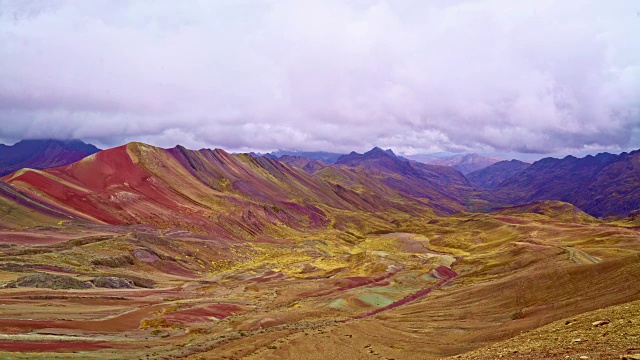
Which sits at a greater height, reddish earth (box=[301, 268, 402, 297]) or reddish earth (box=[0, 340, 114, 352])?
reddish earth (box=[0, 340, 114, 352])

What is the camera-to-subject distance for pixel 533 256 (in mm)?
97688

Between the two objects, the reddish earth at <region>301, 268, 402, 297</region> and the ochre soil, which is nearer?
the ochre soil

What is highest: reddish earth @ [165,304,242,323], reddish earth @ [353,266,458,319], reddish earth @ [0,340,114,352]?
reddish earth @ [0,340,114,352]

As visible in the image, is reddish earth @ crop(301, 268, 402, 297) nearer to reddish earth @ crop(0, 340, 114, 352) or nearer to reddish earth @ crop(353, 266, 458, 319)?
reddish earth @ crop(353, 266, 458, 319)

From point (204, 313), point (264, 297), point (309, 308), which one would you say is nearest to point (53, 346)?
point (204, 313)

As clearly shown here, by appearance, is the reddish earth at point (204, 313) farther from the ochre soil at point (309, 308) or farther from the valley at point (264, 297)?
the valley at point (264, 297)

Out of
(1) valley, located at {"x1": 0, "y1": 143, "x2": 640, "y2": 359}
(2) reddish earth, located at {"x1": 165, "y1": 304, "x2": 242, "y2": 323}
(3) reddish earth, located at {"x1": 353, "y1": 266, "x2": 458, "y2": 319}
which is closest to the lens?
(1) valley, located at {"x1": 0, "y1": 143, "x2": 640, "y2": 359}

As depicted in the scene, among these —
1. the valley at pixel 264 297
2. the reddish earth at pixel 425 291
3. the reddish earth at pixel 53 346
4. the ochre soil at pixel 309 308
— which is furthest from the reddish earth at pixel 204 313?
the reddish earth at pixel 425 291

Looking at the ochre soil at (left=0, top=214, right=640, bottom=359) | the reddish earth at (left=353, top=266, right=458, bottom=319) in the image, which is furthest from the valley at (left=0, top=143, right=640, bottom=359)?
the reddish earth at (left=353, top=266, right=458, bottom=319)

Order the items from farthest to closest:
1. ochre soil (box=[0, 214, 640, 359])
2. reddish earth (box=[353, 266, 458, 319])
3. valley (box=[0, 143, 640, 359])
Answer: reddish earth (box=[353, 266, 458, 319]), valley (box=[0, 143, 640, 359]), ochre soil (box=[0, 214, 640, 359])

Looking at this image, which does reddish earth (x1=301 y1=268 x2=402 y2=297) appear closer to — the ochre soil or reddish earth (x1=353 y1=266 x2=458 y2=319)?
the ochre soil

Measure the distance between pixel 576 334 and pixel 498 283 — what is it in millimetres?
41293

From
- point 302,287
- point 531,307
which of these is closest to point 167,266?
point 302,287

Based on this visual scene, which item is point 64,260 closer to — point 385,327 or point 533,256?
point 385,327
